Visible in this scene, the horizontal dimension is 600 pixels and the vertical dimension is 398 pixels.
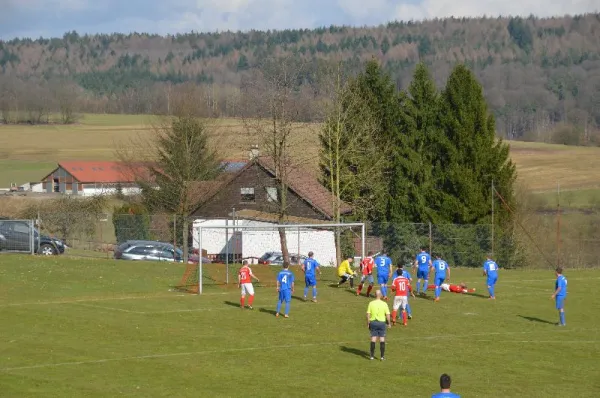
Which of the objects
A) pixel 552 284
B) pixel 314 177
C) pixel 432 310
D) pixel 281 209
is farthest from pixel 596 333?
pixel 314 177

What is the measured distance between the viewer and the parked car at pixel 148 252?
5234cm

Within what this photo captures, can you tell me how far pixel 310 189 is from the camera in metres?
62.7

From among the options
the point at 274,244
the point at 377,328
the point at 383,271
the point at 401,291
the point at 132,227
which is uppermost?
the point at 132,227

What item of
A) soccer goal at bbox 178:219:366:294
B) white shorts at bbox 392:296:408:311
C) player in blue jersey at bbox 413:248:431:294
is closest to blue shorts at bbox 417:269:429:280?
player in blue jersey at bbox 413:248:431:294

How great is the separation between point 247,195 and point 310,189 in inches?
196

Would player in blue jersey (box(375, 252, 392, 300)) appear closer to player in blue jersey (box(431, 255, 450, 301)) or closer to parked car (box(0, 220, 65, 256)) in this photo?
player in blue jersey (box(431, 255, 450, 301))

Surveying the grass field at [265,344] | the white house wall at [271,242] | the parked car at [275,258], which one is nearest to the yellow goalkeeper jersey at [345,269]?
the grass field at [265,344]

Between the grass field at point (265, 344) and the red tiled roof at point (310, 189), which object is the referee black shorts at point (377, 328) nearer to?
the grass field at point (265, 344)

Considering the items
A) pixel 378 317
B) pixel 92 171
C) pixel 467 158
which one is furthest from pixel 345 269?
pixel 92 171

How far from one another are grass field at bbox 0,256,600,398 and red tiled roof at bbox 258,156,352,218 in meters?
19.4

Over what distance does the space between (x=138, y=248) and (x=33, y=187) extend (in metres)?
68.6

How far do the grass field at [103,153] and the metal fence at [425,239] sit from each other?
3975 centimetres

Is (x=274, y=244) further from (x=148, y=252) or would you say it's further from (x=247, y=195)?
(x=247, y=195)

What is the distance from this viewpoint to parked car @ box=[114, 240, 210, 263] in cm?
5234
